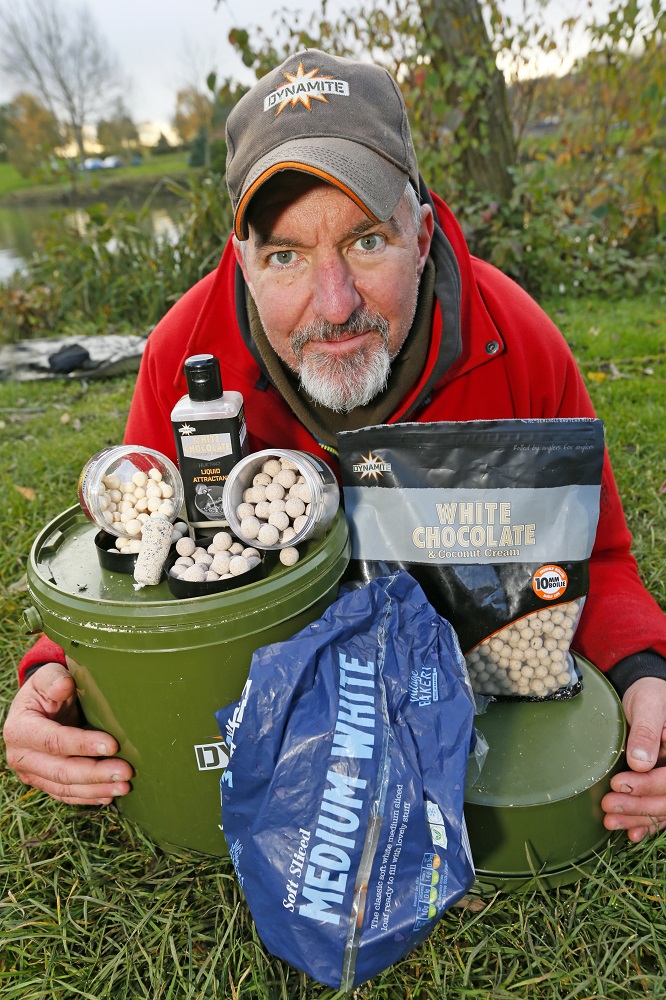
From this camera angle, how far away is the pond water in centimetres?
606

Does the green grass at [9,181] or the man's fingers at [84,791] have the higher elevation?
the green grass at [9,181]

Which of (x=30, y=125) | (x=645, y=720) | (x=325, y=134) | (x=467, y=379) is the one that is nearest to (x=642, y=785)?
(x=645, y=720)

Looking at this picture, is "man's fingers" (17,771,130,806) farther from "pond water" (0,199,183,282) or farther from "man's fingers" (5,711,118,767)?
"pond water" (0,199,183,282)

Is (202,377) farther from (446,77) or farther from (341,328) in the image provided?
(446,77)

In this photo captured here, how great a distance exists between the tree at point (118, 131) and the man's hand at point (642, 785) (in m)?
28.2

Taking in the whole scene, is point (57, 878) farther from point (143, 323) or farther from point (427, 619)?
point (143, 323)

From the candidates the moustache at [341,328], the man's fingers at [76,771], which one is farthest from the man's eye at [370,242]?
the man's fingers at [76,771]

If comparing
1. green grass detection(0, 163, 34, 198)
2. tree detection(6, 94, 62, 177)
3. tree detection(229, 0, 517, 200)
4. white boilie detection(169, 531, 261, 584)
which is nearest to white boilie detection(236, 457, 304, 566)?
white boilie detection(169, 531, 261, 584)

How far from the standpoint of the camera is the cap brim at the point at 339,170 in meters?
1.33

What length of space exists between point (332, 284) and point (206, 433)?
0.41 m

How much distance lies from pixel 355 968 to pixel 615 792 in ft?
1.96

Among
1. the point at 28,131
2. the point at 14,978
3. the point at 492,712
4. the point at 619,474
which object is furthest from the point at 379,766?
the point at 28,131

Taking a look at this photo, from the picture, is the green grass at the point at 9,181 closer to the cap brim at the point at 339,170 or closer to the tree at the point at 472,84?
the tree at the point at 472,84

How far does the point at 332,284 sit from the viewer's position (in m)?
1.42
